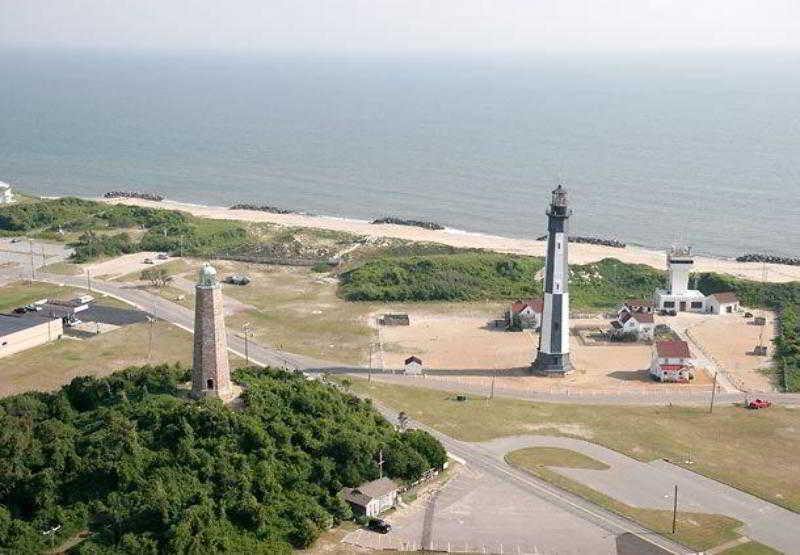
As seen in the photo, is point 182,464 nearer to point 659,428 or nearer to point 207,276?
point 207,276

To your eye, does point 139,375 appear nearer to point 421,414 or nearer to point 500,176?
point 421,414

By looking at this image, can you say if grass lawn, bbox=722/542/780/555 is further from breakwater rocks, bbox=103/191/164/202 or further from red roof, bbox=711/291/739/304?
breakwater rocks, bbox=103/191/164/202

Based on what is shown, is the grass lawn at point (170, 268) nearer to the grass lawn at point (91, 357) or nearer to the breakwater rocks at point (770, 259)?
the grass lawn at point (91, 357)

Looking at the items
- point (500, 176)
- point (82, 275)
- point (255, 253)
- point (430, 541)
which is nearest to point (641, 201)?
point (500, 176)

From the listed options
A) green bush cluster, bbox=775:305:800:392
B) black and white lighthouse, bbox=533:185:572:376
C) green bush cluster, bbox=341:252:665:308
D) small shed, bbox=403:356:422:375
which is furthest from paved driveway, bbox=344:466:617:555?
green bush cluster, bbox=341:252:665:308

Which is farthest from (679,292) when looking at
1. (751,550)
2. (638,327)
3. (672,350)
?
(751,550)

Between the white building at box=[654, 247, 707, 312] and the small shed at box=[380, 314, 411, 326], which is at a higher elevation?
the white building at box=[654, 247, 707, 312]
